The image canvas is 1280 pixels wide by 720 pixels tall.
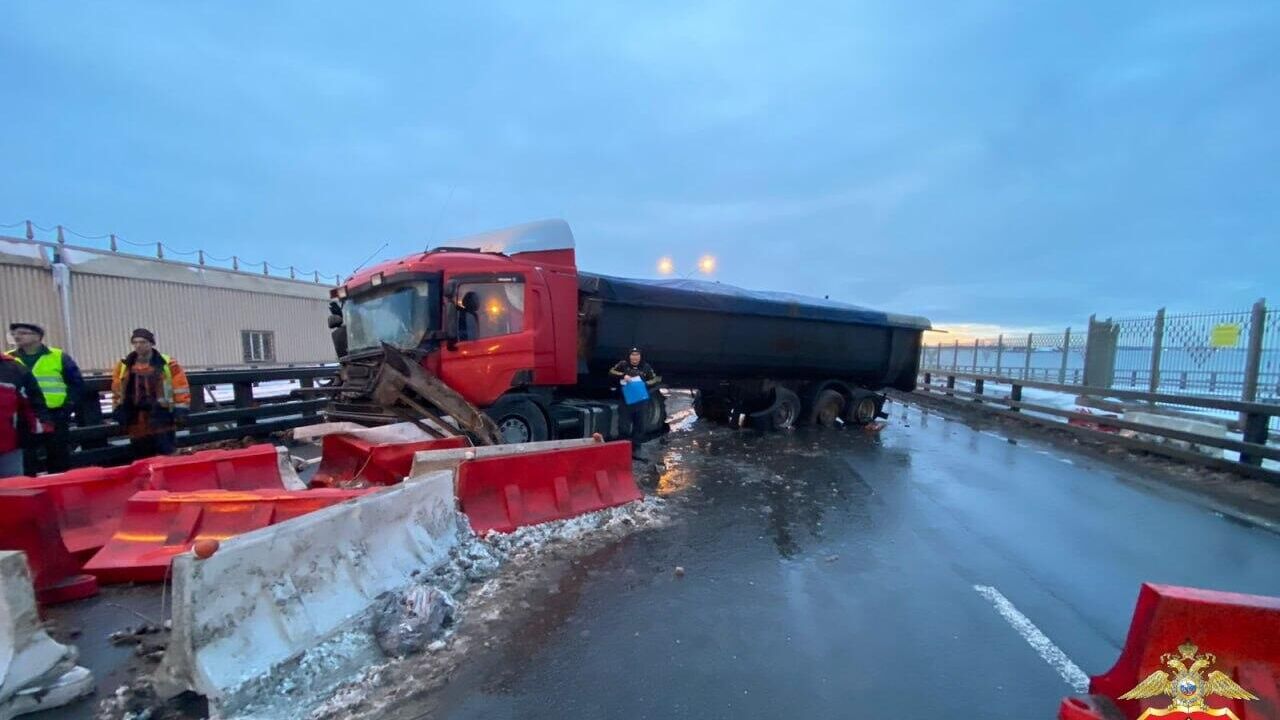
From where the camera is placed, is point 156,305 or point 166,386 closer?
point 166,386

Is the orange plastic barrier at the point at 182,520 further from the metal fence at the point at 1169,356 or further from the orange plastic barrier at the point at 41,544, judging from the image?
the metal fence at the point at 1169,356

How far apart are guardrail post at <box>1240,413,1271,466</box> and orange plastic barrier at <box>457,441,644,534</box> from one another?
850 cm

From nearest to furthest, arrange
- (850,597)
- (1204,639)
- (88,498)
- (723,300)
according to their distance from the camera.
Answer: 1. (1204,639)
2. (850,597)
3. (88,498)
4. (723,300)

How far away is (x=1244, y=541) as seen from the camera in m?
4.80

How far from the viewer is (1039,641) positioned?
311 centimetres

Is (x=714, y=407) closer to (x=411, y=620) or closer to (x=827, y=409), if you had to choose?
(x=827, y=409)

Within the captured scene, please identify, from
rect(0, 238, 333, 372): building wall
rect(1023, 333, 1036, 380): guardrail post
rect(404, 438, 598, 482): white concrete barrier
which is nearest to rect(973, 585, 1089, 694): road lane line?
rect(404, 438, 598, 482): white concrete barrier

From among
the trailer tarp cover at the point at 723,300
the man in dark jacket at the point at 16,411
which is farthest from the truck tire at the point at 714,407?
the man in dark jacket at the point at 16,411

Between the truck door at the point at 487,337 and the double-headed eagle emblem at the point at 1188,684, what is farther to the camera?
the truck door at the point at 487,337

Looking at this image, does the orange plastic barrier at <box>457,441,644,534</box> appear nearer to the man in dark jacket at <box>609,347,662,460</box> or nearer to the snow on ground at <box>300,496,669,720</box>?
the snow on ground at <box>300,496,669,720</box>

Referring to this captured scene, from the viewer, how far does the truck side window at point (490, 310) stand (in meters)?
6.73

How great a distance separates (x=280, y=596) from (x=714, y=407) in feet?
33.3

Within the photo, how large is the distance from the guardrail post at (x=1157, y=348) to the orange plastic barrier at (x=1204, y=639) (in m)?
12.8

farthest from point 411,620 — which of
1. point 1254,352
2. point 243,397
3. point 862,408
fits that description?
point 1254,352
